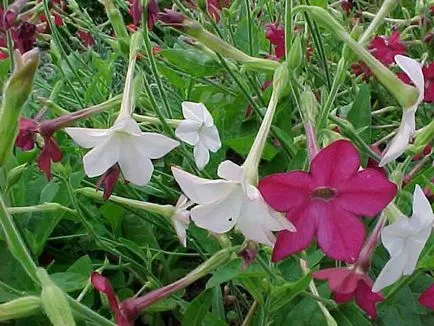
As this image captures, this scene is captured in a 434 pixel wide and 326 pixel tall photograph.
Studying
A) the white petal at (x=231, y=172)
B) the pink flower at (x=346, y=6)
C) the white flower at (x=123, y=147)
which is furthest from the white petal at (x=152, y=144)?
the pink flower at (x=346, y=6)

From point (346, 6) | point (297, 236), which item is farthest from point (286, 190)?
point (346, 6)

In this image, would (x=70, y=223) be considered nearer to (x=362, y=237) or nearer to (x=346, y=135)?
(x=346, y=135)

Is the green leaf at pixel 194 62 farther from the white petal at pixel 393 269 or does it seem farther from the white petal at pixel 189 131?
the white petal at pixel 393 269

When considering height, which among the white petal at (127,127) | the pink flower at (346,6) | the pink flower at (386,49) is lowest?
the pink flower at (346,6)

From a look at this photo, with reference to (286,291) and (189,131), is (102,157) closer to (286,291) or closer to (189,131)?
(189,131)

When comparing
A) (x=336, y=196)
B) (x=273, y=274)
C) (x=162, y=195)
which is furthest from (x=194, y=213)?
(x=162, y=195)

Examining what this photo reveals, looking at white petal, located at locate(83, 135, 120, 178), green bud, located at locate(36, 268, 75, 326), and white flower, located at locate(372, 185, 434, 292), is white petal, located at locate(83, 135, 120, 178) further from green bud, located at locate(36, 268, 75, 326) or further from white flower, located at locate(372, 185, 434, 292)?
white flower, located at locate(372, 185, 434, 292)
